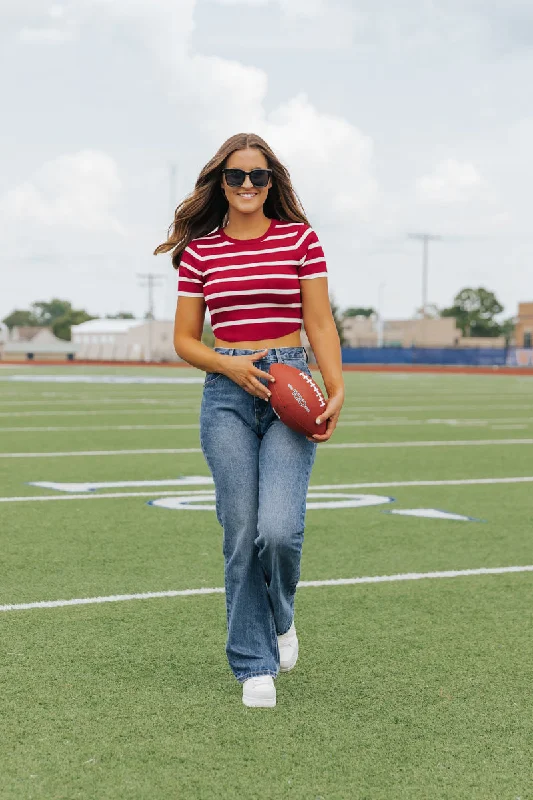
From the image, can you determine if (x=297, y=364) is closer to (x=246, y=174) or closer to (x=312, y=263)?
(x=312, y=263)

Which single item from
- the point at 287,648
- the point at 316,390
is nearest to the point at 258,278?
the point at 316,390

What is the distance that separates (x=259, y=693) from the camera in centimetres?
445

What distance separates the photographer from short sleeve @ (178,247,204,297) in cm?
465

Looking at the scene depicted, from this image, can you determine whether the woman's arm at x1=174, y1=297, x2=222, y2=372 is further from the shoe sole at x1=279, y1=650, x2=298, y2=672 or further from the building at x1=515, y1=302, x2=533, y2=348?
the building at x1=515, y1=302, x2=533, y2=348

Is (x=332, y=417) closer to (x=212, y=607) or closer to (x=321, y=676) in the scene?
(x=321, y=676)

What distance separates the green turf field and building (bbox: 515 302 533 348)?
8344 cm

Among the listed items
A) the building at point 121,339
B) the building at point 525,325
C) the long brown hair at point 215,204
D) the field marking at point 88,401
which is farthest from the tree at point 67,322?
the long brown hair at point 215,204

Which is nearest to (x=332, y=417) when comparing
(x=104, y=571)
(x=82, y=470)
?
(x=104, y=571)

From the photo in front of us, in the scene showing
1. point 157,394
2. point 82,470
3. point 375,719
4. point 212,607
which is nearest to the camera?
point 375,719

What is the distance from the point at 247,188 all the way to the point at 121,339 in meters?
118

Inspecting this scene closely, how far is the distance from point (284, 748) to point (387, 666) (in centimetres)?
108

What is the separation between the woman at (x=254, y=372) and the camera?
448 centimetres

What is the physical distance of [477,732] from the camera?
420cm

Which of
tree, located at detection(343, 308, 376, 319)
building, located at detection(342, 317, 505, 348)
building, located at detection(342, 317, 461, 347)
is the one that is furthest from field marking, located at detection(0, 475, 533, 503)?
tree, located at detection(343, 308, 376, 319)
